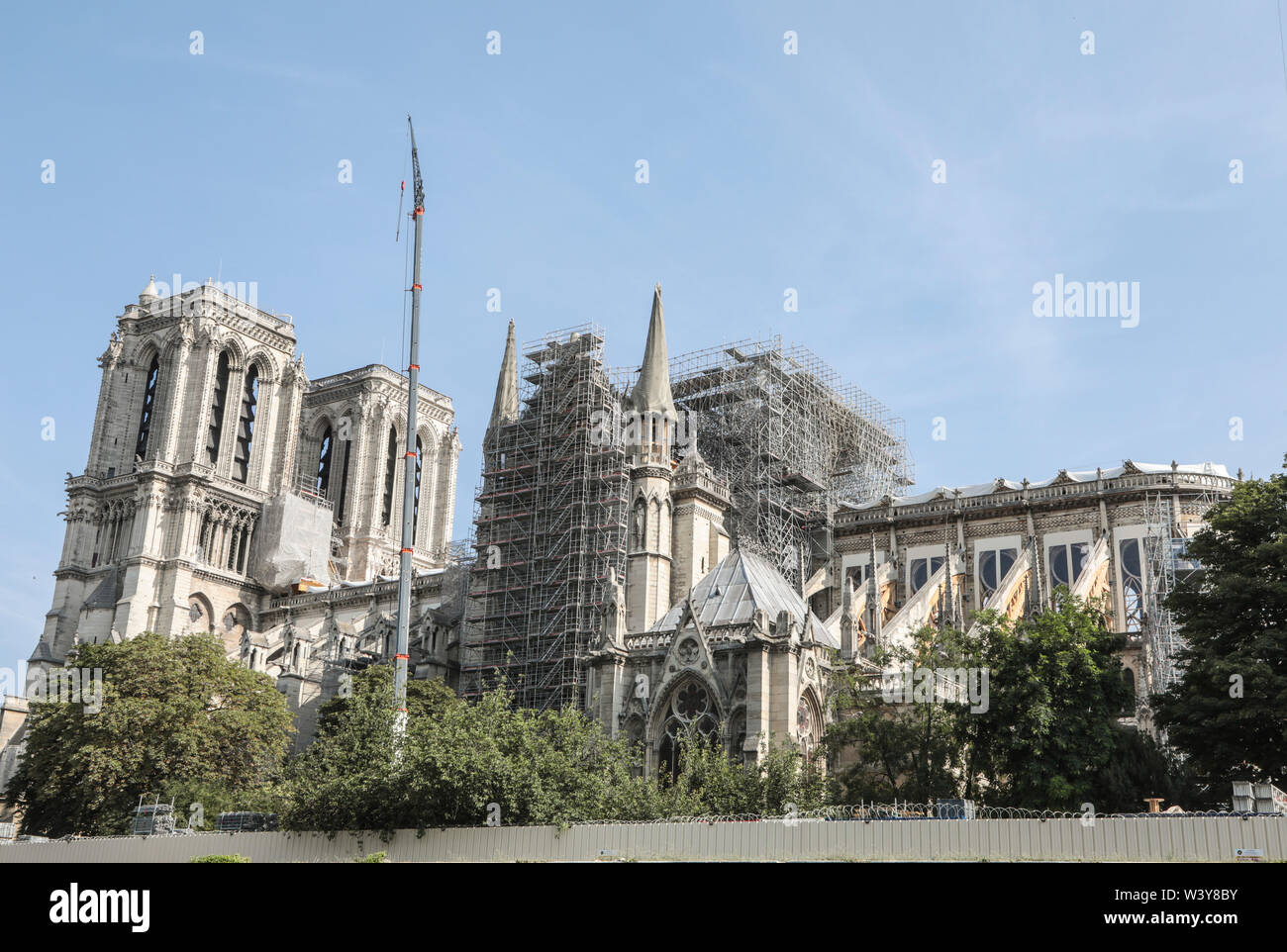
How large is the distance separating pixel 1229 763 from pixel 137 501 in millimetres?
66402

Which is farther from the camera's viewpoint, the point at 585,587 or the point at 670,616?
the point at 585,587

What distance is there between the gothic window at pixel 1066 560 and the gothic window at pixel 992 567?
146cm

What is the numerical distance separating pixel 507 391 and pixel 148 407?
36065 millimetres

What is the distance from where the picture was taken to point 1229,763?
1202 inches

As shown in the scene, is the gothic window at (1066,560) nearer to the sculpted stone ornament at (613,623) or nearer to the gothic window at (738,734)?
the sculpted stone ornament at (613,623)

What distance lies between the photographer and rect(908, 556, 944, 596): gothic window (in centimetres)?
5781

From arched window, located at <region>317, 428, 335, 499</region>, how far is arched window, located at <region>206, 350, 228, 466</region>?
11389mm

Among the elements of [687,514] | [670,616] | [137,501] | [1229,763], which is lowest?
[1229,763]
